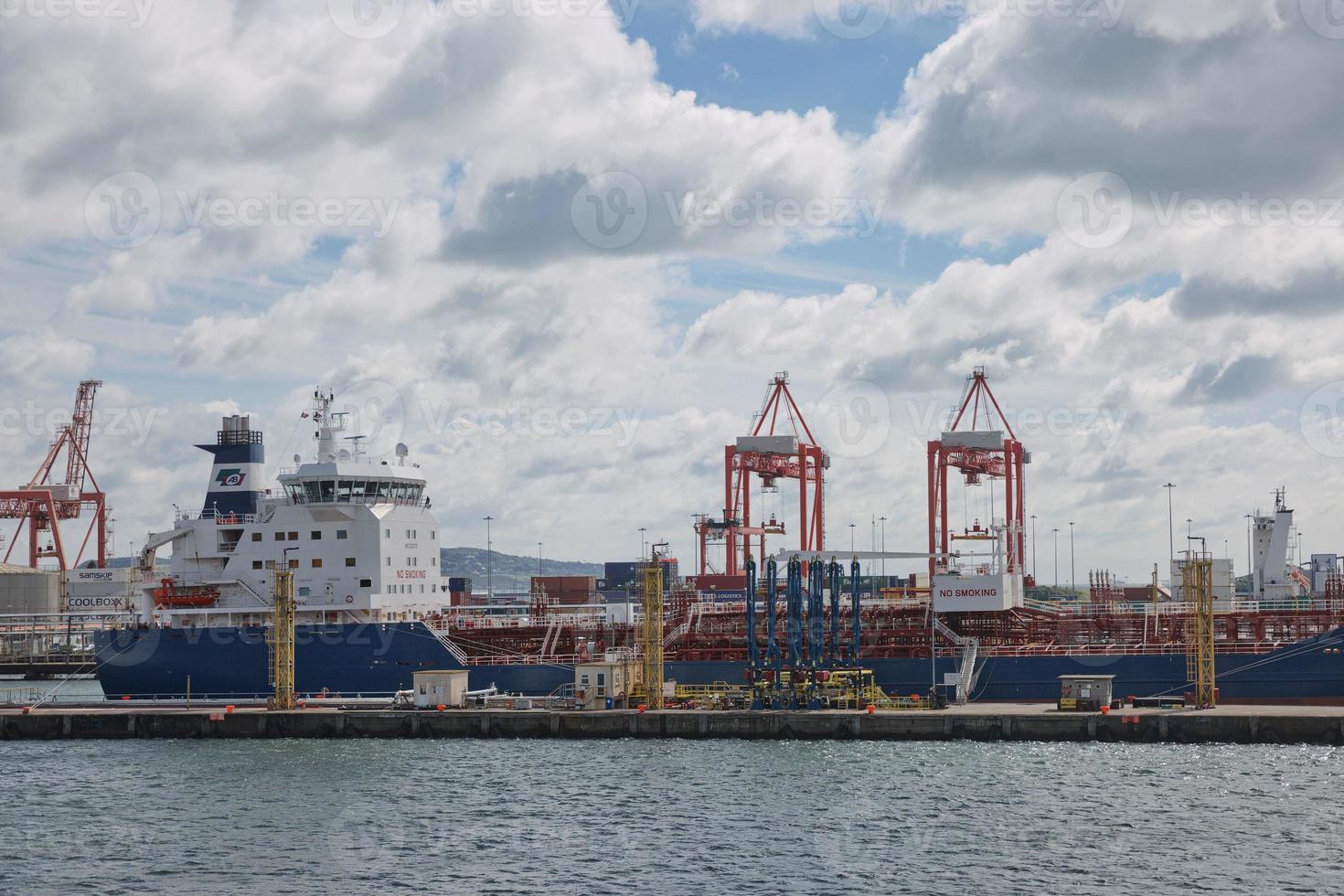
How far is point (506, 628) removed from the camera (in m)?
51.6

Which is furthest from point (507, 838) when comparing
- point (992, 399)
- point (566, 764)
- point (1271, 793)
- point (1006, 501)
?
point (992, 399)

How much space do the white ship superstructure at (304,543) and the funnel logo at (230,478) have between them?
0.11 ft

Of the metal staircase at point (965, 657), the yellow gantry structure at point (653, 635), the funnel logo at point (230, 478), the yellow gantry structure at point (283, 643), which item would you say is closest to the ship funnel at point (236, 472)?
the funnel logo at point (230, 478)

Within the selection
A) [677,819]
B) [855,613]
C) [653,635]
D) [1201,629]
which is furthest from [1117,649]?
[677,819]

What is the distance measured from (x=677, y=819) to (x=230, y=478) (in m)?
28.1

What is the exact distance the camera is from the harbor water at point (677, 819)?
88.0 ft

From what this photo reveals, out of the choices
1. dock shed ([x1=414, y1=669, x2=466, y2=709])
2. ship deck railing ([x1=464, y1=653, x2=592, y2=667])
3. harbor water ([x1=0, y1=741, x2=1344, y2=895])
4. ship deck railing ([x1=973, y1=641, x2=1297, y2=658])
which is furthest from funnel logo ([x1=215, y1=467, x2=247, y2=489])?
ship deck railing ([x1=973, y1=641, x2=1297, y2=658])

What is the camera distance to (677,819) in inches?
1241

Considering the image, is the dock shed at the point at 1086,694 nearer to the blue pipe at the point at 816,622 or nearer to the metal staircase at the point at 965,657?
the metal staircase at the point at 965,657

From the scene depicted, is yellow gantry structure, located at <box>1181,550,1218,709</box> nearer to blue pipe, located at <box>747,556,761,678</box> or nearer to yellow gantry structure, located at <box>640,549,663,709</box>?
blue pipe, located at <box>747,556,761,678</box>

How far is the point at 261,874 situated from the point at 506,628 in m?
24.4

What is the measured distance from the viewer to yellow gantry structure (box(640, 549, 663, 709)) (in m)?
44.6

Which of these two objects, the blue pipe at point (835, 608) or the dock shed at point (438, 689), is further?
the dock shed at point (438, 689)

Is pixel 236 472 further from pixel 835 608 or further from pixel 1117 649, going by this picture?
pixel 1117 649
